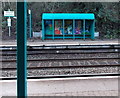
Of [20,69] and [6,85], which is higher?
Result: [20,69]

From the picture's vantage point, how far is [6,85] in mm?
4902

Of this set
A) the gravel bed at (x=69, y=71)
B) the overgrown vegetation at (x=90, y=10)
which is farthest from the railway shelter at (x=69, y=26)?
the gravel bed at (x=69, y=71)

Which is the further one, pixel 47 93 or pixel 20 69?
pixel 47 93

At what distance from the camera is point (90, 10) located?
25656mm

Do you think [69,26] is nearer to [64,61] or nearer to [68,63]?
[64,61]

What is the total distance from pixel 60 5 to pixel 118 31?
25.9 feet

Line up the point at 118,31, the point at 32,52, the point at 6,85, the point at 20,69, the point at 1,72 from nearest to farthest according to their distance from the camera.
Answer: the point at 20,69 < the point at 6,85 < the point at 1,72 < the point at 32,52 < the point at 118,31

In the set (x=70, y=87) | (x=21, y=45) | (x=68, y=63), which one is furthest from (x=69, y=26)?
(x=21, y=45)

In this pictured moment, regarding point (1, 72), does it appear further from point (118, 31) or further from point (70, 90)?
point (118, 31)

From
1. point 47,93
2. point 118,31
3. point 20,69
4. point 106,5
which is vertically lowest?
point 47,93

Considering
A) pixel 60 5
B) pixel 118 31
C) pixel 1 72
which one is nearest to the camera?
pixel 1 72

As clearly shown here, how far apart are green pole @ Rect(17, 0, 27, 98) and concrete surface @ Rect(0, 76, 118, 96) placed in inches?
86.2

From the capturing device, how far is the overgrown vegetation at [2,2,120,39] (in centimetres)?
2509

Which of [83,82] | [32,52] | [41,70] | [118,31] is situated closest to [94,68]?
[41,70]
